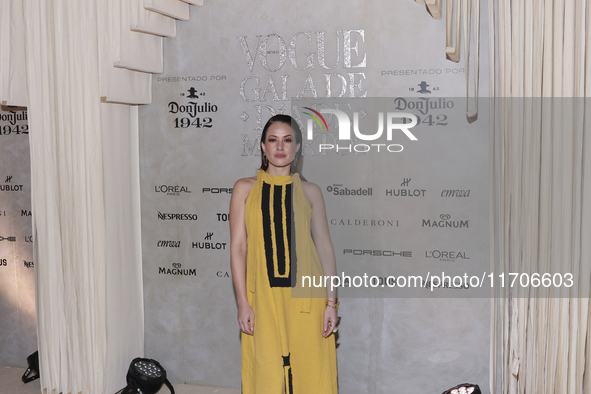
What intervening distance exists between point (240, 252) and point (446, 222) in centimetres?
122

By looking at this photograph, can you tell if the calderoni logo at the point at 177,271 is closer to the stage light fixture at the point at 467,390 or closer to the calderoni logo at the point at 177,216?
the calderoni logo at the point at 177,216

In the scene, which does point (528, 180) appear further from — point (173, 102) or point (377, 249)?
point (173, 102)

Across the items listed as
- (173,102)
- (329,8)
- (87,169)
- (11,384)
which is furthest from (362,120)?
(11,384)

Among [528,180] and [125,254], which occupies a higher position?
[528,180]

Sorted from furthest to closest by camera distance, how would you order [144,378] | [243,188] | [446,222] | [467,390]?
[144,378]
[446,222]
[243,188]
[467,390]

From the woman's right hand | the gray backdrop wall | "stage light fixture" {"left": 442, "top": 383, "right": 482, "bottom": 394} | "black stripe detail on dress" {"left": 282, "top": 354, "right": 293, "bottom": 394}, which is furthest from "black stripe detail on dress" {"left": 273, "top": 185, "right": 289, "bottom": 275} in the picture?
"stage light fixture" {"left": 442, "top": 383, "right": 482, "bottom": 394}

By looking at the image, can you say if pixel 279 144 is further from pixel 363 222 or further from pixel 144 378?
pixel 144 378

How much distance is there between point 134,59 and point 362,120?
4.56ft

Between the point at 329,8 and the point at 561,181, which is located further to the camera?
the point at 329,8

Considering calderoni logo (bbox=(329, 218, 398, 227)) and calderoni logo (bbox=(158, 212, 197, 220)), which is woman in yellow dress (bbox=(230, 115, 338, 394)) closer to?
calderoni logo (bbox=(329, 218, 398, 227))

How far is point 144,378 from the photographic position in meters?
3.12

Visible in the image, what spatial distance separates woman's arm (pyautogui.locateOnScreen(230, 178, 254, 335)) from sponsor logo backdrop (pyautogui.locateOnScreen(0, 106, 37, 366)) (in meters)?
1.78

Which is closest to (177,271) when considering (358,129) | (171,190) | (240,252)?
(171,190)

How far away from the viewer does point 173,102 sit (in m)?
3.35
